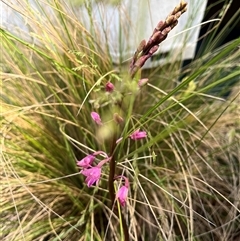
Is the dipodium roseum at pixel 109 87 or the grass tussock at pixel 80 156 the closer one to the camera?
the dipodium roseum at pixel 109 87

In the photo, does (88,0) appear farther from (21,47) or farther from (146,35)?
(146,35)

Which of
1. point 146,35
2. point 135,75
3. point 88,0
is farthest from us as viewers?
point 146,35

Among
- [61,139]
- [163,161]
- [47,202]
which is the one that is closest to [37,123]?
[61,139]

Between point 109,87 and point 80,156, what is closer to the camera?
point 109,87

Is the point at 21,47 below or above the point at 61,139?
above

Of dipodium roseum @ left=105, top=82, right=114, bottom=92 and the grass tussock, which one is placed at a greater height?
dipodium roseum @ left=105, top=82, right=114, bottom=92

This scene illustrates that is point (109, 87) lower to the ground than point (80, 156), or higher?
higher

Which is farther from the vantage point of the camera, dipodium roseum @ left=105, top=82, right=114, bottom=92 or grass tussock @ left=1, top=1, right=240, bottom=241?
grass tussock @ left=1, top=1, right=240, bottom=241

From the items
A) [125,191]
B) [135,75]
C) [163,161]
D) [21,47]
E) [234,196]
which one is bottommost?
[234,196]

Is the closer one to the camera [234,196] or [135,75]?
[135,75]

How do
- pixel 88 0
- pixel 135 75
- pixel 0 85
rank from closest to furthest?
pixel 135 75, pixel 88 0, pixel 0 85

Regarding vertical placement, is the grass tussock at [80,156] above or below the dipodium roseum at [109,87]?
below
